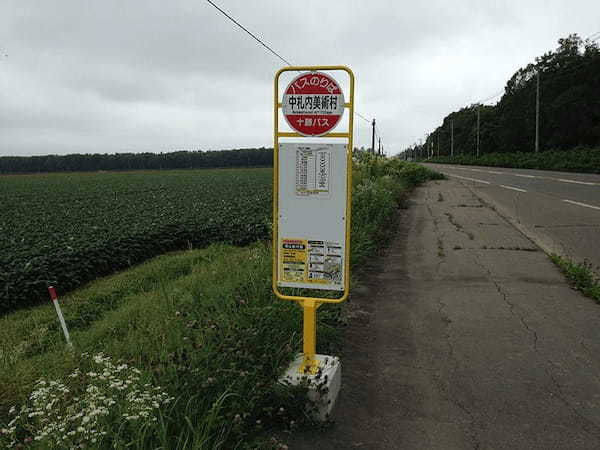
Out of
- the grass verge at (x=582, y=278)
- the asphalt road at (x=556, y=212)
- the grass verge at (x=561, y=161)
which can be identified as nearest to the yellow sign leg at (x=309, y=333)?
the grass verge at (x=582, y=278)

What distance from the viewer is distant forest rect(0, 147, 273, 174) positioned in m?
104

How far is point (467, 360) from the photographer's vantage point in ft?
12.7

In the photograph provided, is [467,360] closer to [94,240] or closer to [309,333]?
[309,333]

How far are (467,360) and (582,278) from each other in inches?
112

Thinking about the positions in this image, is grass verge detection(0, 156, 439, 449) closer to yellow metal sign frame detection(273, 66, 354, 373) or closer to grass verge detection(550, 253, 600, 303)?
yellow metal sign frame detection(273, 66, 354, 373)

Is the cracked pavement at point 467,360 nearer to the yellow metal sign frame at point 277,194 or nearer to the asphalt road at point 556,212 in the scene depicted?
the yellow metal sign frame at point 277,194

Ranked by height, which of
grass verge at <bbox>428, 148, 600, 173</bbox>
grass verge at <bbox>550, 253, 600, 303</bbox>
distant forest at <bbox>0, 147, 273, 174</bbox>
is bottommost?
→ grass verge at <bbox>550, 253, 600, 303</bbox>

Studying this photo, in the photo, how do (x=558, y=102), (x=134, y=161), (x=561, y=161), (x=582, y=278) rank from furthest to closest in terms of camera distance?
(x=134, y=161) < (x=558, y=102) < (x=561, y=161) < (x=582, y=278)

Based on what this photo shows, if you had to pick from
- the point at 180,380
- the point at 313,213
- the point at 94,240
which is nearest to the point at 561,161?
the point at 94,240

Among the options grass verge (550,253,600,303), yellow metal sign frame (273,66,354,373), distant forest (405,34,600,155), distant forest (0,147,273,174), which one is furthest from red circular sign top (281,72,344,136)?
distant forest (0,147,273,174)

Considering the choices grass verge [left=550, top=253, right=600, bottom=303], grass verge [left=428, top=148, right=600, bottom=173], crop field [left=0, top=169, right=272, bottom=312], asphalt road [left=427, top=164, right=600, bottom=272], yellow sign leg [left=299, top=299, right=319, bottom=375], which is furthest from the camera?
grass verge [left=428, top=148, right=600, bottom=173]

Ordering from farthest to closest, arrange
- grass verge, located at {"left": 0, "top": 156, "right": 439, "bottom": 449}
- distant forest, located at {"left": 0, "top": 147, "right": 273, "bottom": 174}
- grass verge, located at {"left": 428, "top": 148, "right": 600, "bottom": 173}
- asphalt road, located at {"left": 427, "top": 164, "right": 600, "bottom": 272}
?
distant forest, located at {"left": 0, "top": 147, "right": 273, "bottom": 174} → grass verge, located at {"left": 428, "top": 148, "right": 600, "bottom": 173} → asphalt road, located at {"left": 427, "top": 164, "right": 600, "bottom": 272} → grass verge, located at {"left": 0, "top": 156, "right": 439, "bottom": 449}

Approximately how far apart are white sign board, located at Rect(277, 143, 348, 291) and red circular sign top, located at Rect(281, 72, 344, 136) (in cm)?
13

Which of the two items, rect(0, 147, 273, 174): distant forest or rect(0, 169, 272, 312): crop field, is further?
rect(0, 147, 273, 174): distant forest
